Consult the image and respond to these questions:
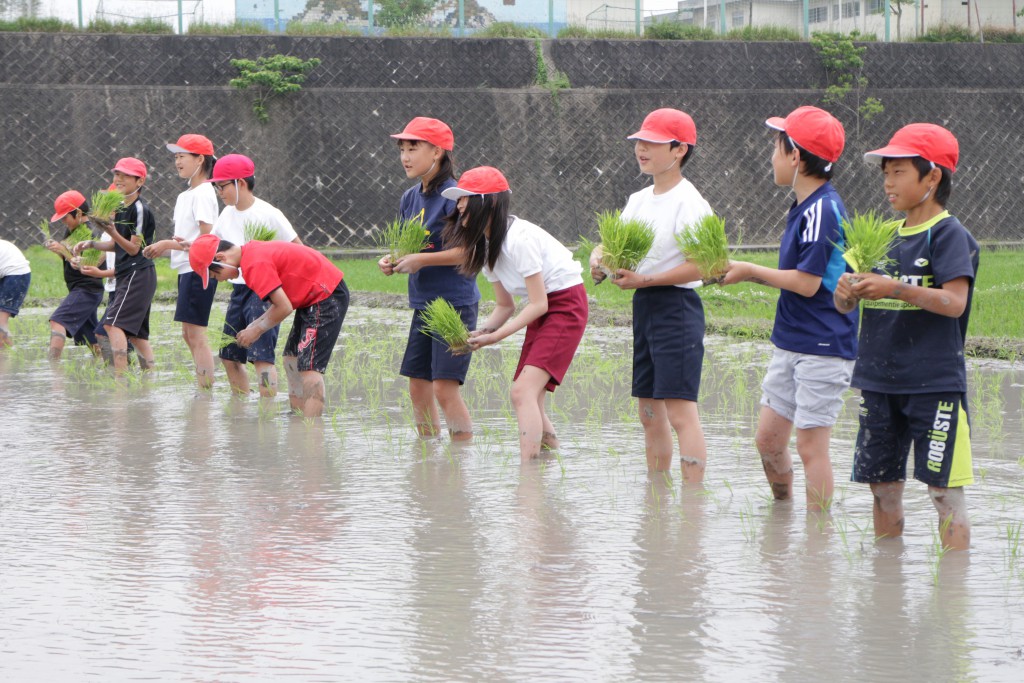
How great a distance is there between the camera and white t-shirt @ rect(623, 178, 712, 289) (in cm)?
532

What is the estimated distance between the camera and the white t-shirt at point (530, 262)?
585cm

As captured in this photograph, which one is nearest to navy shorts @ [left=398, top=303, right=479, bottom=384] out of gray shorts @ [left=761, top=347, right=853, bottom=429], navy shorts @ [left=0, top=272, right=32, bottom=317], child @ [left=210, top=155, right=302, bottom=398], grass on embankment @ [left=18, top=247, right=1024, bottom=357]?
child @ [left=210, top=155, right=302, bottom=398]

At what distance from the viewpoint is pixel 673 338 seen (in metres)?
5.40

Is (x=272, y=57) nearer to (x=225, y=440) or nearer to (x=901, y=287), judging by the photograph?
(x=225, y=440)

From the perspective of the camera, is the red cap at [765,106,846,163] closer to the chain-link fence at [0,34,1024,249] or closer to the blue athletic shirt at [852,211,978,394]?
the blue athletic shirt at [852,211,978,394]

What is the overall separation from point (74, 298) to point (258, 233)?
3.11 meters

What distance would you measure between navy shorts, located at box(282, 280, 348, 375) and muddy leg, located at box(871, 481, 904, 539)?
A: 3685 millimetres

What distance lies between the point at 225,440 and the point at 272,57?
19.9 meters

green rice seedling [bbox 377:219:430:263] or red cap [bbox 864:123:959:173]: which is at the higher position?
red cap [bbox 864:123:959:173]

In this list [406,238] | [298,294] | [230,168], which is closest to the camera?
[406,238]

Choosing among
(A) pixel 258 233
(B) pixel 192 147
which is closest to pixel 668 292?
(A) pixel 258 233

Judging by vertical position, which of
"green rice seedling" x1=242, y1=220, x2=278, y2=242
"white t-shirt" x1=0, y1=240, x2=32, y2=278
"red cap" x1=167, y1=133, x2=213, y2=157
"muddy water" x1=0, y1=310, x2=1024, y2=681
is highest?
"red cap" x1=167, y1=133, x2=213, y2=157

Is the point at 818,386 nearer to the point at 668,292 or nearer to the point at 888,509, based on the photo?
the point at 888,509

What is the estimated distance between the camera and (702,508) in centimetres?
520
